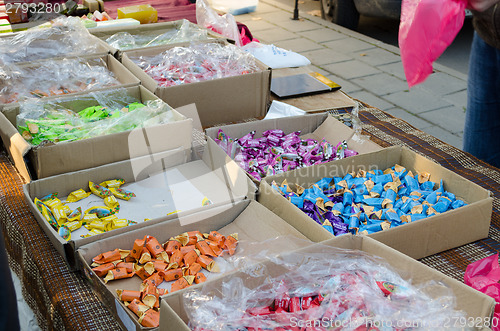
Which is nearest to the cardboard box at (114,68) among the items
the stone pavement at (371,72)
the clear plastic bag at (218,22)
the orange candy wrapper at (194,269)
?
the clear plastic bag at (218,22)

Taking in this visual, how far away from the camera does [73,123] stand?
6.91ft

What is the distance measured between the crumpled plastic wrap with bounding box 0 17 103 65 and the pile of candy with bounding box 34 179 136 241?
3.70 ft

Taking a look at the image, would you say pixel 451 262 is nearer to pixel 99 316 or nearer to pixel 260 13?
pixel 99 316

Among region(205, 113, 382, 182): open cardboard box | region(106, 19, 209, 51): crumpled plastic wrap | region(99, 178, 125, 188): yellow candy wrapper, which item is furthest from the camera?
region(106, 19, 209, 51): crumpled plastic wrap

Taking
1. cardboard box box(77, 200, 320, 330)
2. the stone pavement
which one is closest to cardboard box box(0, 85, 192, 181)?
cardboard box box(77, 200, 320, 330)

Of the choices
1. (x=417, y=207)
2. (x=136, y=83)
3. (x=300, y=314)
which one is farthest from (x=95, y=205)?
(x=417, y=207)

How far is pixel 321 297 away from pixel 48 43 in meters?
2.30

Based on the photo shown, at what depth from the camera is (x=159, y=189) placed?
78.5 inches

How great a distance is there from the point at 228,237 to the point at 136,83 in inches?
40.4

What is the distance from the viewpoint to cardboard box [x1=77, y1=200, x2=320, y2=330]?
1.46 metres

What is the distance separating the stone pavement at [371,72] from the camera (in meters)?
4.07

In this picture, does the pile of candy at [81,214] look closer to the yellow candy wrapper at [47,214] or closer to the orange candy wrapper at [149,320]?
the yellow candy wrapper at [47,214]

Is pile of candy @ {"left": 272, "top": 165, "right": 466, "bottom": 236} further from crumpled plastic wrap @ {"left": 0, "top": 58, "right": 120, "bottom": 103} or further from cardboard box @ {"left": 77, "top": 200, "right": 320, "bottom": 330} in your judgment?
crumpled plastic wrap @ {"left": 0, "top": 58, "right": 120, "bottom": 103}

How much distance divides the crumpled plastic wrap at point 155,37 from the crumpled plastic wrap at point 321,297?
1.96 m
